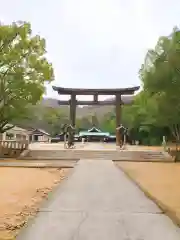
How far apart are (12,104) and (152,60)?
35.0ft

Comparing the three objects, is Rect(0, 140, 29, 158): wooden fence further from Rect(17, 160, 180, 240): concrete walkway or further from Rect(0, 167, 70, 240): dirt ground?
Rect(17, 160, 180, 240): concrete walkway

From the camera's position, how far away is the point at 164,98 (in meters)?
24.6

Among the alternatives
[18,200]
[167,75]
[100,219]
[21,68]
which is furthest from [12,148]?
[100,219]

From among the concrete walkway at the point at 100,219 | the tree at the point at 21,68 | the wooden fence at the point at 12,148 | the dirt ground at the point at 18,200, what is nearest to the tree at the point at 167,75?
the tree at the point at 21,68

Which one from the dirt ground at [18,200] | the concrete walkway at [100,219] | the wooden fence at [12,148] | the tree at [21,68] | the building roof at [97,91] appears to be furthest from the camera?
the building roof at [97,91]

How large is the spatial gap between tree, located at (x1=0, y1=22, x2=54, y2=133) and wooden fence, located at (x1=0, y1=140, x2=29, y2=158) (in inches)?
111

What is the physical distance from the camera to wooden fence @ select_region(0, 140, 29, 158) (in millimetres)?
24297

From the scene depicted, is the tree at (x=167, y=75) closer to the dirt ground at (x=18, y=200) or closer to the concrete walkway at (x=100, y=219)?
the dirt ground at (x=18, y=200)

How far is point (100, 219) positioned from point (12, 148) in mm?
20215

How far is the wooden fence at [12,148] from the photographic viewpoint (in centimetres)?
2430

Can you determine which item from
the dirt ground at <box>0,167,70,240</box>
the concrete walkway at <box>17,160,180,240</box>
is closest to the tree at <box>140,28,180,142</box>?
the dirt ground at <box>0,167,70,240</box>

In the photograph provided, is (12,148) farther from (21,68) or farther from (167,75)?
(167,75)

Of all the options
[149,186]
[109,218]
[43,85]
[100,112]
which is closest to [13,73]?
[43,85]

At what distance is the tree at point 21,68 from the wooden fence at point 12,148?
282 centimetres
